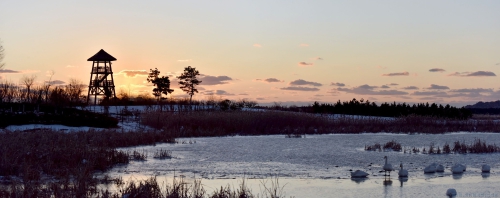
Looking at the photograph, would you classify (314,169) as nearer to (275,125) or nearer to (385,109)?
(275,125)

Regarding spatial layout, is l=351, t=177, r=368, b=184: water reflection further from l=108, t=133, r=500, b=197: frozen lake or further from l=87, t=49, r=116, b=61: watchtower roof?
l=87, t=49, r=116, b=61: watchtower roof

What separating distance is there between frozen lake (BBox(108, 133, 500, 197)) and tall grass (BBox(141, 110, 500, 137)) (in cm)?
947

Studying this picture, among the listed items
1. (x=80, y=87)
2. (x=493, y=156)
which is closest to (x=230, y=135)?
(x=493, y=156)

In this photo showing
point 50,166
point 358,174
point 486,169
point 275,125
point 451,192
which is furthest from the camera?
point 275,125

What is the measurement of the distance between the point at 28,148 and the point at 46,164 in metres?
2.62

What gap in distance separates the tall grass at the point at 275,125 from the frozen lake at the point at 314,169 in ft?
31.1

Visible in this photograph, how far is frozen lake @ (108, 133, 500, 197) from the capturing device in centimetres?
1366

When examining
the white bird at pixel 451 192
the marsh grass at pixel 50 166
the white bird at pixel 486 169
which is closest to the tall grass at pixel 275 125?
the marsh grass at pixel 50 166

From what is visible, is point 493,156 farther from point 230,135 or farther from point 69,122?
point 69,122

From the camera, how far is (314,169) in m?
17.5

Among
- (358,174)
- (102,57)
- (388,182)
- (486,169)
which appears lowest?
(388,182)

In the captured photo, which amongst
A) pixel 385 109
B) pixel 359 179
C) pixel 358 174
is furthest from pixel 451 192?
pixel 385 109

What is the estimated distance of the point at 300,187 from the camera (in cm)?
1398

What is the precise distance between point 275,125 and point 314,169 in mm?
20334
